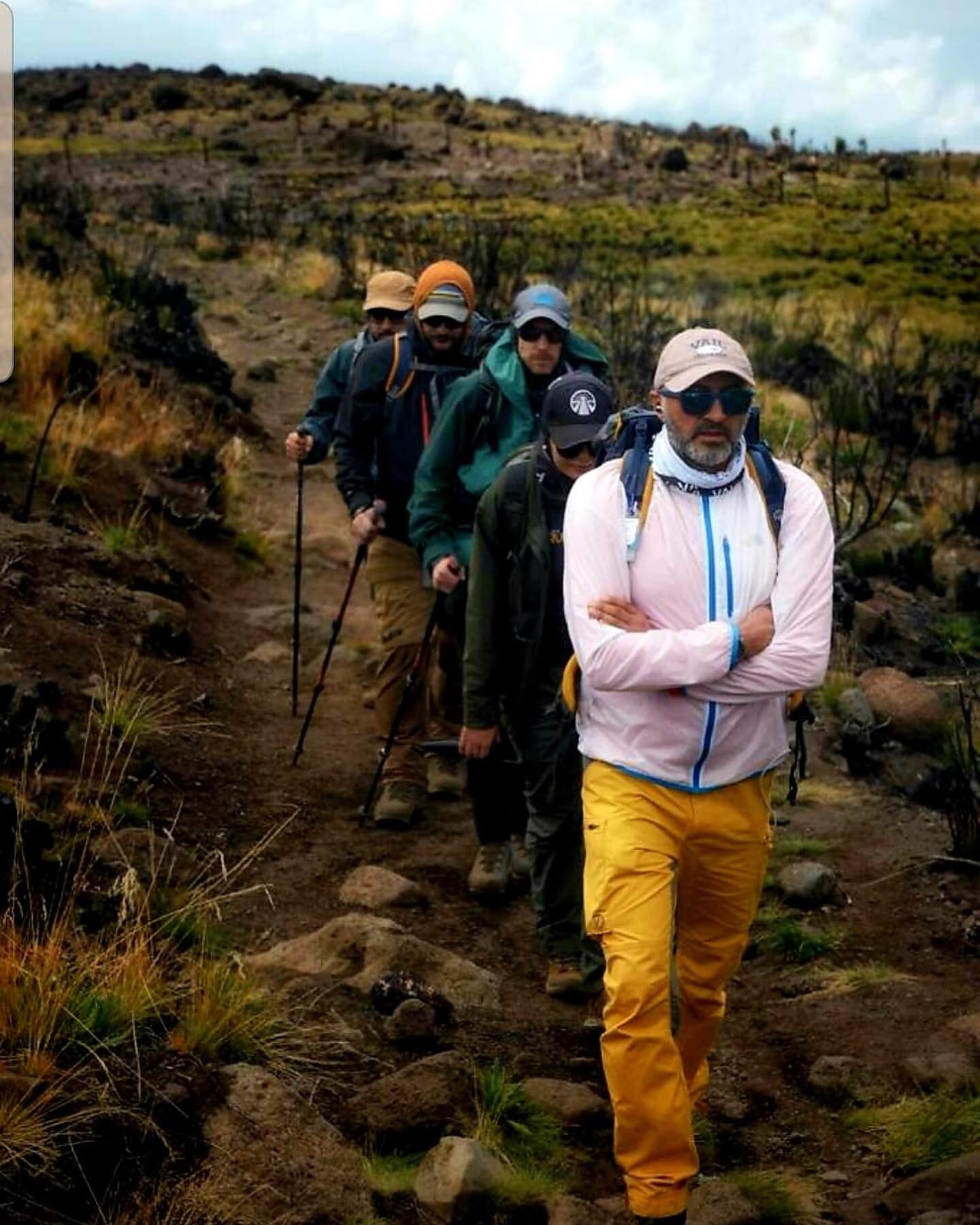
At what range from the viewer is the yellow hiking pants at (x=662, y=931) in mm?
3500

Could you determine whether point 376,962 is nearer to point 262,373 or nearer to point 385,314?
point 385,314

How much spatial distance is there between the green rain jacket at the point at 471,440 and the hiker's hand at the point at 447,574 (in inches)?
4.0

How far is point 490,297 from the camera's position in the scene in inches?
746

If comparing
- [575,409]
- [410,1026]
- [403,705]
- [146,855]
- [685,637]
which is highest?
[575,409]

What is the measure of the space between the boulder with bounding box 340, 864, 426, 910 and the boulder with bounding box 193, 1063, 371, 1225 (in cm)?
201

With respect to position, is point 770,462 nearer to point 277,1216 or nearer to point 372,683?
point 277,1216

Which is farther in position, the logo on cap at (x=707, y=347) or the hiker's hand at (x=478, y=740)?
the hiker's hand at (x=478, y=740)

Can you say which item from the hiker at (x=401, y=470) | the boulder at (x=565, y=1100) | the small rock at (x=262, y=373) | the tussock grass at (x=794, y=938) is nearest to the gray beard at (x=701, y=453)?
the boulder at (x=565, y=1100)

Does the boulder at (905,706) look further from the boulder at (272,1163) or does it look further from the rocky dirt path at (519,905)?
the boulder at (272,1163)

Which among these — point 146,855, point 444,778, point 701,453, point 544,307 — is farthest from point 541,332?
point 444,778

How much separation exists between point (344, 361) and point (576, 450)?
3275 millimetres

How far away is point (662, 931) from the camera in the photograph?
3631mm

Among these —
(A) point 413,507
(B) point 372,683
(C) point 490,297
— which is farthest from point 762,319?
(A) point 413,507

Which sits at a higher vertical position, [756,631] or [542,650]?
[756,631]
